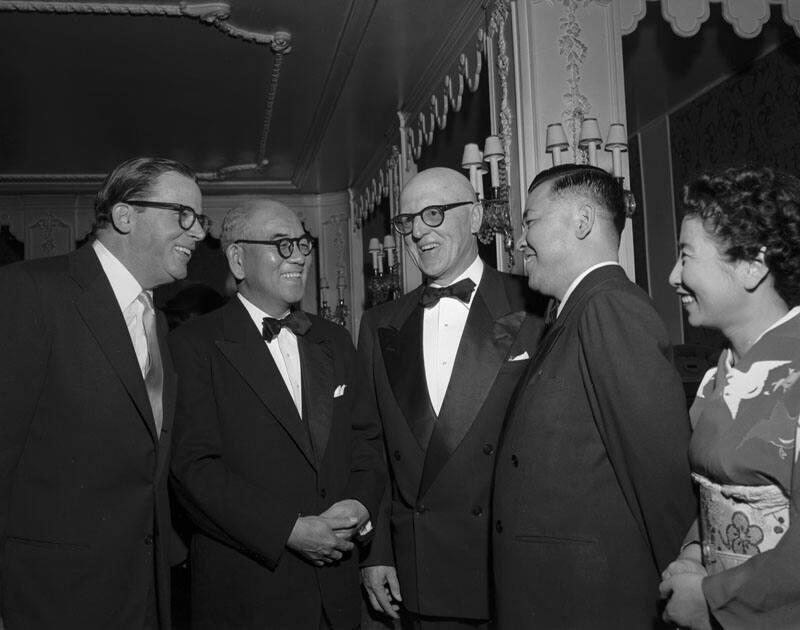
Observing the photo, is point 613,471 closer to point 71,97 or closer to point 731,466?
point 731,466

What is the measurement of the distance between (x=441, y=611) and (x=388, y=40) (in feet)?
13.9

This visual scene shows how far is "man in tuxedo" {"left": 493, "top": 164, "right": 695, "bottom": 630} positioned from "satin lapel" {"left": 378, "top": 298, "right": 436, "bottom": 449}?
397 mm

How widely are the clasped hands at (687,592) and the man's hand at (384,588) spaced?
0.99 meters

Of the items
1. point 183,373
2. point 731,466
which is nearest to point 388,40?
point 183,373

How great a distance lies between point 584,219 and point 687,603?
96cm

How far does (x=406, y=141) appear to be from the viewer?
7113 mm

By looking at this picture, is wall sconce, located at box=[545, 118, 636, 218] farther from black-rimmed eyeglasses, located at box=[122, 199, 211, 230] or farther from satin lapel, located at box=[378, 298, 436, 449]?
black-rimmed eyeglasses, located at box=[122, 199, 211, 230]

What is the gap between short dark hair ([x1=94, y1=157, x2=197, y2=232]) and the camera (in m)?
2.26

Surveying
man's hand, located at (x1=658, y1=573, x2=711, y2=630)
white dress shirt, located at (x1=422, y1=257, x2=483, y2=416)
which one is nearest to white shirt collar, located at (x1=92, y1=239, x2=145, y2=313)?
white dress shirt, located at (x1=422, y1=257, x2=483, y2=416)

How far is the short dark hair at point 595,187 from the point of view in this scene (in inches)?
81.4

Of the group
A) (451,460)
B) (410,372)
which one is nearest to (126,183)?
(410,372)

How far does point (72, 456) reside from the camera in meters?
1.97

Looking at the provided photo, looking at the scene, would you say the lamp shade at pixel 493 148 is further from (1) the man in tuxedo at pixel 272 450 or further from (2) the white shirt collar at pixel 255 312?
(2) the white shirt collar at pixel 255 312

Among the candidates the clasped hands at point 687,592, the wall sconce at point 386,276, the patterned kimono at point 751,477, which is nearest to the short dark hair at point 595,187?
the patterned kimono at point 751,477
